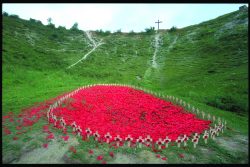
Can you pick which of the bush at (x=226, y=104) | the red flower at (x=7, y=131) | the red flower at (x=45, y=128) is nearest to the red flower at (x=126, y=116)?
the red flower at (x=45, y=128)

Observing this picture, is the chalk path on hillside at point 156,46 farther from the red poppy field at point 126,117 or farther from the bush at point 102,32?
the red poppy field at point 126,117

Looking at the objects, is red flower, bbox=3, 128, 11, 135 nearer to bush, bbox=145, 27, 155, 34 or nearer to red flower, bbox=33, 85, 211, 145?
red flower, bbox=33, 85, 211, 145

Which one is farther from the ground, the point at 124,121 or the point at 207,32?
the point at 207,32

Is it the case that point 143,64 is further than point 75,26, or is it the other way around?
point 75,26

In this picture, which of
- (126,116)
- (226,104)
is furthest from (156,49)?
(126,116)

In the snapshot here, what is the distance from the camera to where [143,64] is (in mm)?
76188

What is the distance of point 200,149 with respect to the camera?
62.9 feet

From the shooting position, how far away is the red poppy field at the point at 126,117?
70.2 feet

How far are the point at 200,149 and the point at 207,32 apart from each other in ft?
247

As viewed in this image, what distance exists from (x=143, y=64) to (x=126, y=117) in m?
50.8

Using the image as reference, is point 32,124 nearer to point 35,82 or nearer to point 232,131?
point 232,131

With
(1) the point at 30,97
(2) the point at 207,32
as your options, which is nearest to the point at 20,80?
(1) the point at 30,97

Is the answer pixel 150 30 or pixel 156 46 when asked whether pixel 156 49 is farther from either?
pixel 150 30

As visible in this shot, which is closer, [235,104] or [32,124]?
[32,124]
